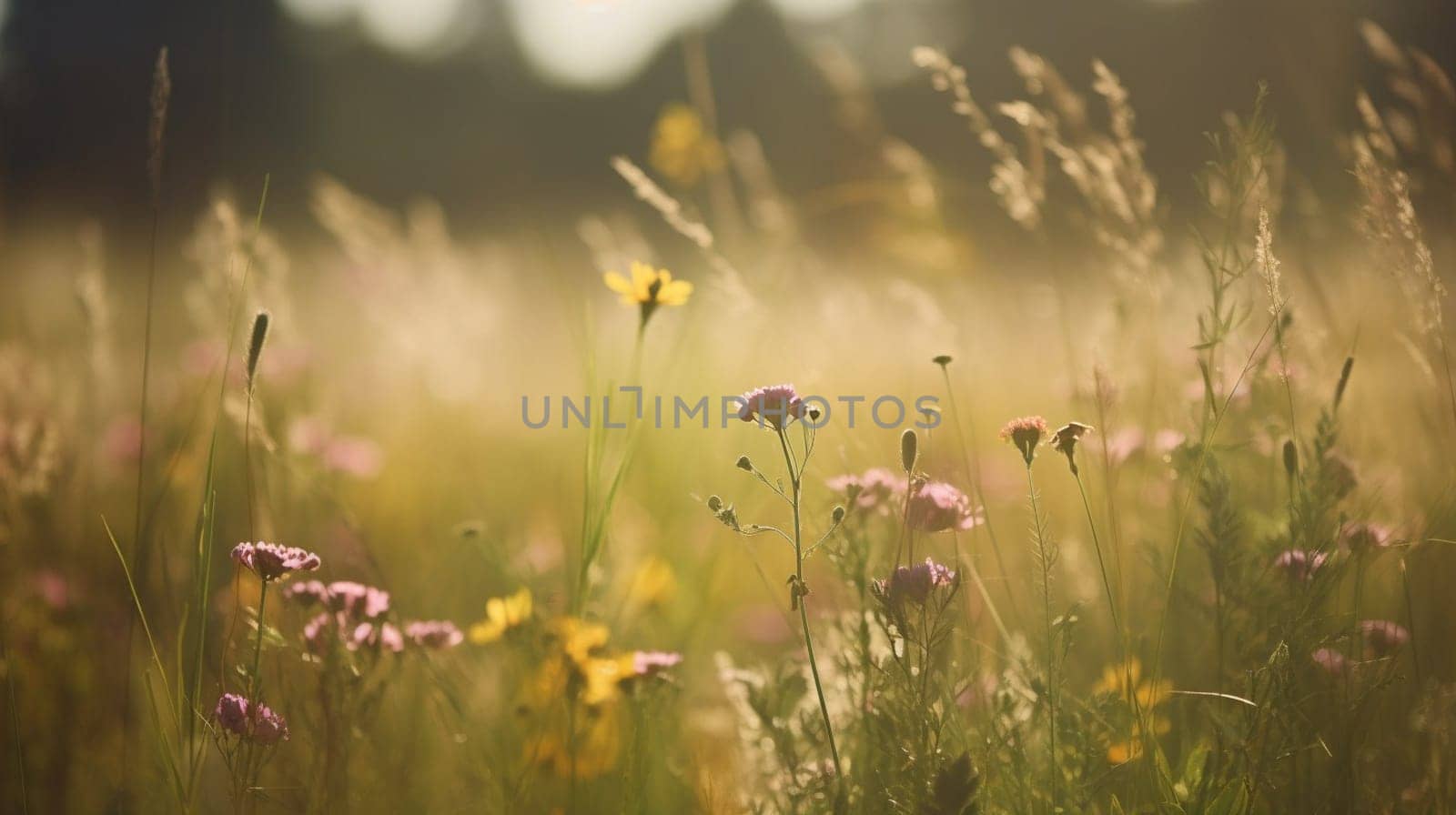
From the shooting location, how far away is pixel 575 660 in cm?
139

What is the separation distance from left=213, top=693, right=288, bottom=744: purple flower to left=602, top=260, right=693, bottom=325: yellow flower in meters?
0.73

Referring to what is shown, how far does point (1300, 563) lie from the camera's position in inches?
47.4

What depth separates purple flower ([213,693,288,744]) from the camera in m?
1.10

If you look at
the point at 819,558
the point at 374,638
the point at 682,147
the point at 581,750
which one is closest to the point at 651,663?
the point at 581,750

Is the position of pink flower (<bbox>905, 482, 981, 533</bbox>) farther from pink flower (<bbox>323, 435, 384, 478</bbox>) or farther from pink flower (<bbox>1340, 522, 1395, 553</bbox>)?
pink flower (<bbox>323, 435, 384, 478</bbox>)

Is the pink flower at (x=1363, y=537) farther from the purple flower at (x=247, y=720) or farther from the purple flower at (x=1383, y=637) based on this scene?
the purple flower at (x=247, y=720)

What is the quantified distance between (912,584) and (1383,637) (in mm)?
699

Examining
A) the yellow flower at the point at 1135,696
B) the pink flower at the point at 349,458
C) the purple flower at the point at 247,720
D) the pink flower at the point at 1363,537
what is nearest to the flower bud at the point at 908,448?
the yellow flower at the point at 1135,696

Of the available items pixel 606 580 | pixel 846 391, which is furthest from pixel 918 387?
pixel 606 580

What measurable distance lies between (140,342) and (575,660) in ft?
13.7

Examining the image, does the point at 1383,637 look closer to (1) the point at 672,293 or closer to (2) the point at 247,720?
(1) the point at 672,293

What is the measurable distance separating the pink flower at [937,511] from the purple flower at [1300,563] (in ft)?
1.26

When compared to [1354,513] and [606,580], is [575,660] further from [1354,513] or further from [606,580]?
[1354,513]

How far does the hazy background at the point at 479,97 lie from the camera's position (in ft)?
39.9
